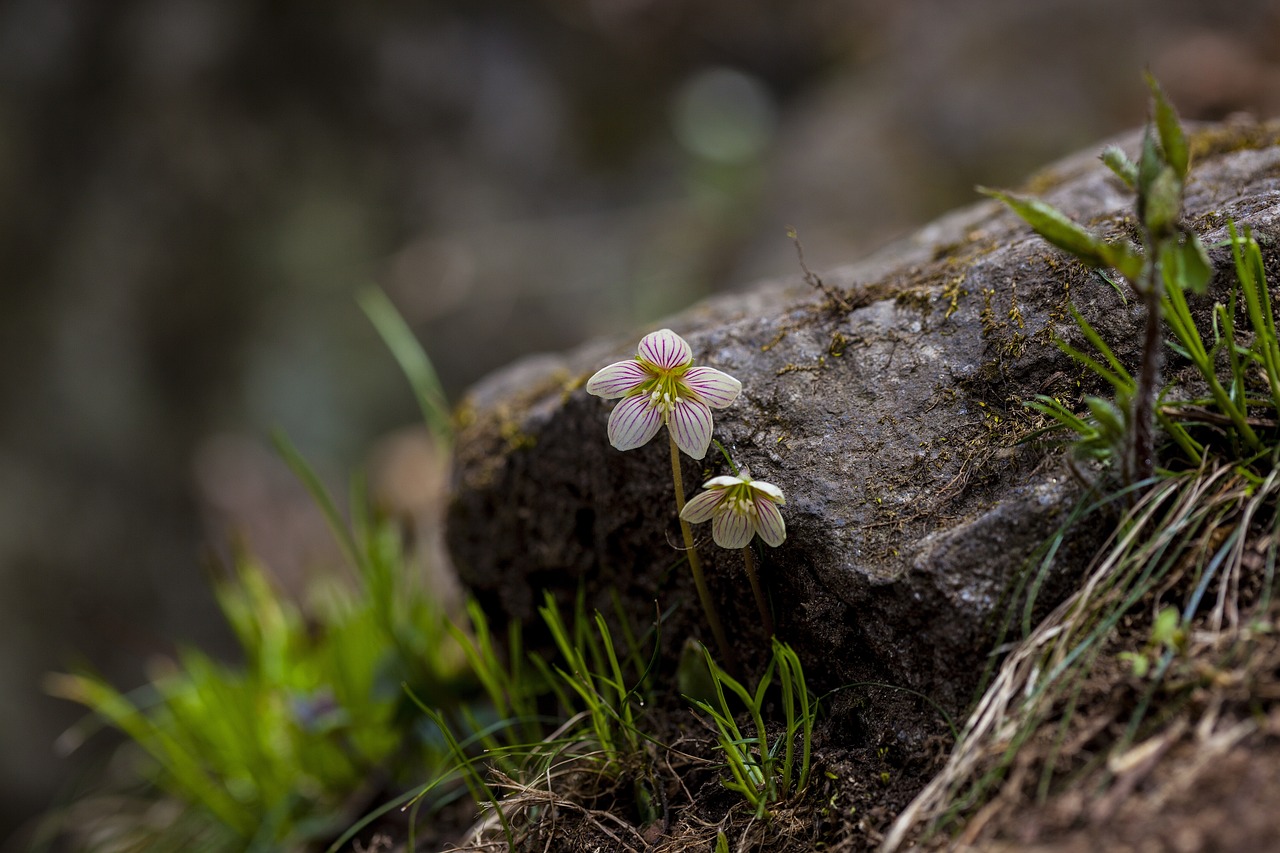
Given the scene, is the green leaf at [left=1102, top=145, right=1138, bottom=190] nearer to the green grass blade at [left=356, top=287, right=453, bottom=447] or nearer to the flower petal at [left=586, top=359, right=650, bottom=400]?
the flower petal at [left=586, top=359, right=650, bottom=400]

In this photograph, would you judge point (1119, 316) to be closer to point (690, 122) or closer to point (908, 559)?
point (908, 559)

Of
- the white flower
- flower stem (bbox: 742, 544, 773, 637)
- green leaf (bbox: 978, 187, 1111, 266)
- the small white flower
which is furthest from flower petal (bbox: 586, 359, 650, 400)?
green leaf (bbox: 978, 187, 1111, 266)

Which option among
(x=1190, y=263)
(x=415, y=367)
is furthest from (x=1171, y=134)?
(x=415, y=367)

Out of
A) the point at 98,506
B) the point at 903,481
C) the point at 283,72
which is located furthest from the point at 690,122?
the point at 903,481

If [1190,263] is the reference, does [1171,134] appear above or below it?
above

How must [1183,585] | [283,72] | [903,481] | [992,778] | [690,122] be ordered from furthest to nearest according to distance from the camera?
[690,122]
[283,72]
[903,481]
[1183,585]
[992,778]

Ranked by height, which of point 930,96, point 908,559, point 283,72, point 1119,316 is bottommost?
point 908,559

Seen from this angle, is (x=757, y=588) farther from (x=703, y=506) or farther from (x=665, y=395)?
(x=665, y=395)
